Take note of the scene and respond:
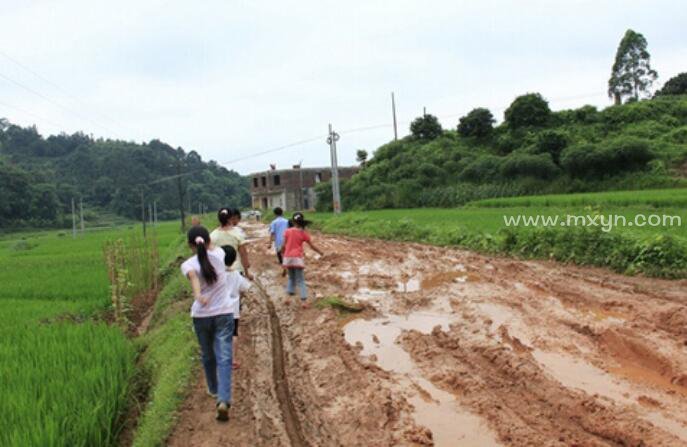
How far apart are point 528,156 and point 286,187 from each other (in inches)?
1377

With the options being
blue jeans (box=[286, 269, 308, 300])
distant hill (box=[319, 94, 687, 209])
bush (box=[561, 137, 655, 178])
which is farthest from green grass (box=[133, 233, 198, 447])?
bush (box=[561, 137, 655, 178])

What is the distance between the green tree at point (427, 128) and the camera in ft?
150

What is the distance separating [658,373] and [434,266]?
7.15 meters

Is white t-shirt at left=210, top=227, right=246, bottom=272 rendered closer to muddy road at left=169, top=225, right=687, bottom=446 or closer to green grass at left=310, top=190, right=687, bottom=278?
muddy road at left=169, top=225, right=687, bottom=446

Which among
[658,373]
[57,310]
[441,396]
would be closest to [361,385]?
[441,396]

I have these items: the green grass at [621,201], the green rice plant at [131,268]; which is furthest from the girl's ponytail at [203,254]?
the green grass at [621,201]

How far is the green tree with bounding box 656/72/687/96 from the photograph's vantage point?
45.0 m

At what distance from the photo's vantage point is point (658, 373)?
196 inches

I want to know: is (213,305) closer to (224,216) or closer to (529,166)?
(224,216)

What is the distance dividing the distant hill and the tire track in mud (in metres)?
25.0

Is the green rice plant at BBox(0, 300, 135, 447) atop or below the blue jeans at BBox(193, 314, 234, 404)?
below

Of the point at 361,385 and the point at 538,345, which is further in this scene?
the point at 538,345

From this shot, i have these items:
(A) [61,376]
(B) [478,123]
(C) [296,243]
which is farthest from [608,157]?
(A) [61,376]

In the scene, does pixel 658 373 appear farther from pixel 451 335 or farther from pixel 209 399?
pixel 209 399
